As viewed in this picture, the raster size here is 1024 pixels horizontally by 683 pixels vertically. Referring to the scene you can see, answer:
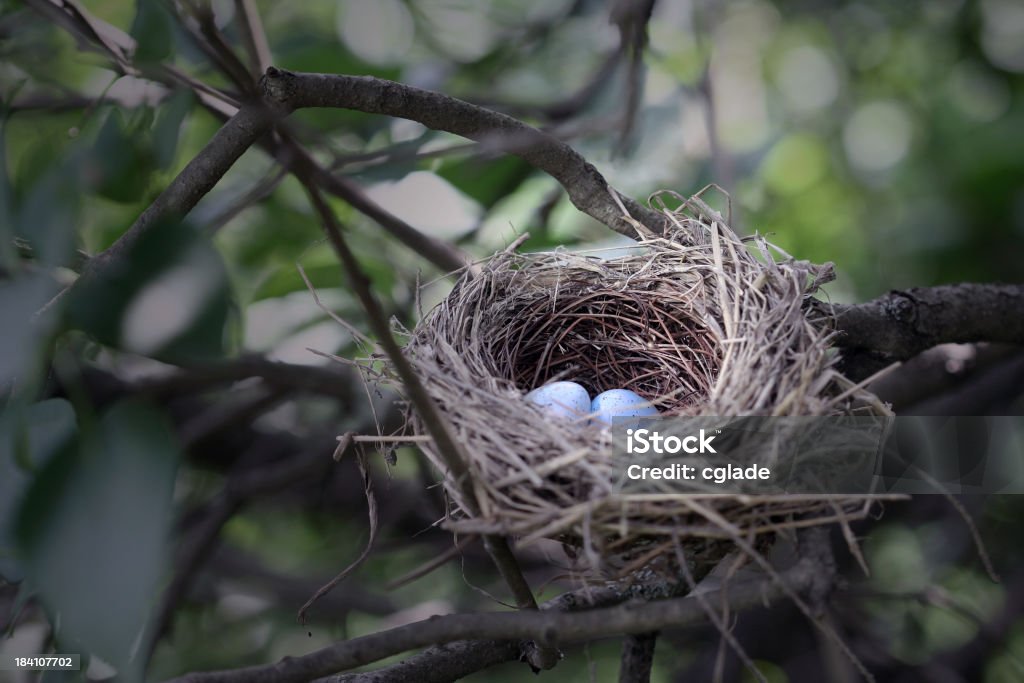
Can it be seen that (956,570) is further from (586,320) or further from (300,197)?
(300,197)

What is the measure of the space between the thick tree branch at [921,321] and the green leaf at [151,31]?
87cm

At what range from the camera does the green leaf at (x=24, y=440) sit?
1.52 feet

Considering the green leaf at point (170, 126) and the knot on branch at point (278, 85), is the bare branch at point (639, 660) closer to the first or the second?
the knot on branch at point (278, 85)

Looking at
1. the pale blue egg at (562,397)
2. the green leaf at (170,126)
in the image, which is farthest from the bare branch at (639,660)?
the green leaf at (170,126)

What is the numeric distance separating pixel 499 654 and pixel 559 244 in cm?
71

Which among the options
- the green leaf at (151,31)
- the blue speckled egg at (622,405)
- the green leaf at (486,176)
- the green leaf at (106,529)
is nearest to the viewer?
the green leaf at (106,529)

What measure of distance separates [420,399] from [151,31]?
631 millimetres

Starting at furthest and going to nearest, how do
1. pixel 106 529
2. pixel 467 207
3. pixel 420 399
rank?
pixel 467 207 < pixel 420 399 < pixel 106 529

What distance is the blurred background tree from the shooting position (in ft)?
4.04

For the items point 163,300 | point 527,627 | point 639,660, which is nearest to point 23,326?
point 163,300

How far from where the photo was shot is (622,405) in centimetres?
110

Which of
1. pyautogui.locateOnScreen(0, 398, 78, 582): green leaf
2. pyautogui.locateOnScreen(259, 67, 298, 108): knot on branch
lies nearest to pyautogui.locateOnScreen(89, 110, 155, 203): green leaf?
pyautogui.locateOnScreen(259, 67, 298, 108): knot on branch

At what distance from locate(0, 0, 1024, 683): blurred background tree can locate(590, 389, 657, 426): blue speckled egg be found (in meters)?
0.28

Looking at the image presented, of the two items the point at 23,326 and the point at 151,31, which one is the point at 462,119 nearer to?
the point at 151,31
